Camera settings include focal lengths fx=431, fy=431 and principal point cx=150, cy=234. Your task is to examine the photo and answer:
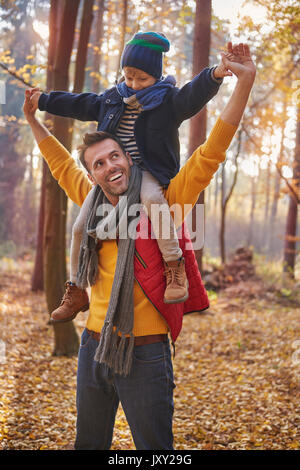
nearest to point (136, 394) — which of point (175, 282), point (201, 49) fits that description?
point (175, 282)

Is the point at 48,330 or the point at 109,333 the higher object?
the point at 109,333

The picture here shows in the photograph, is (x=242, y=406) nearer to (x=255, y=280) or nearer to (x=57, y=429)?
(x=57, y=429)

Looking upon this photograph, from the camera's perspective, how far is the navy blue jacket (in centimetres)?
171

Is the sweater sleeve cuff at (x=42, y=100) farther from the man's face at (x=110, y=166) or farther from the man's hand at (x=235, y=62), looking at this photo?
the man's hand at (x=235, y=62)

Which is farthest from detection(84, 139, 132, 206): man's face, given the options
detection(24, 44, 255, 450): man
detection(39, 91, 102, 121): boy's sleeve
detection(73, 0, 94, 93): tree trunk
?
detection(73, 0, 94, 93): tree trunk

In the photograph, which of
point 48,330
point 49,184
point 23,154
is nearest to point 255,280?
point 48,330

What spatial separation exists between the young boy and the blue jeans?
0.93 feet

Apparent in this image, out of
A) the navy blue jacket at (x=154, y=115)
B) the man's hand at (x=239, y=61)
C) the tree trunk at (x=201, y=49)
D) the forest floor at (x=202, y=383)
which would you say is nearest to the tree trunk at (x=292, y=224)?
the forest floor at (x=202, y=383)

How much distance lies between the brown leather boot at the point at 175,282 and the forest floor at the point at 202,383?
2.16m

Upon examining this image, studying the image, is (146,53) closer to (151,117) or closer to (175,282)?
(151,117)

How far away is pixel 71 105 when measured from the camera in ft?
6.20
